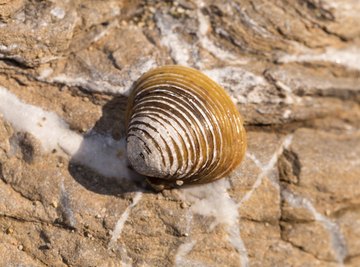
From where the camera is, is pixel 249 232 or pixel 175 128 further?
pixel 249 232

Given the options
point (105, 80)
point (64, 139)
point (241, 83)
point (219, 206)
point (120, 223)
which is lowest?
point (120, 223)

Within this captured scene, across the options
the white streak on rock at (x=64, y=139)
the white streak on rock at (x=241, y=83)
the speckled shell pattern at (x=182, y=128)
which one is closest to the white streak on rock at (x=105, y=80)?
the speckled shell pattern at (x=182, y=128)

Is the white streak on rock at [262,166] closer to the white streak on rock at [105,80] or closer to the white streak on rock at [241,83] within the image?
the white streak on rock at [241,83]

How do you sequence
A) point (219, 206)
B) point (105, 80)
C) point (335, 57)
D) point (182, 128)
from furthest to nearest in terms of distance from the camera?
point (335, 57) → point (105, 80) → point (219, 206) → point (182, 128)

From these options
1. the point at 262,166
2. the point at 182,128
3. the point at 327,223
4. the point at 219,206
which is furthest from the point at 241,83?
the point at 327,223

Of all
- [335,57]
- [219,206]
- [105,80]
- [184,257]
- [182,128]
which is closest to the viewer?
[182,128]

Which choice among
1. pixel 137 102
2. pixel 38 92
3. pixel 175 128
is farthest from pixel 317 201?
pixel 38 92

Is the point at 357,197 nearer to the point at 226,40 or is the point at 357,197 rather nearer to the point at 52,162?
the point at 226,40

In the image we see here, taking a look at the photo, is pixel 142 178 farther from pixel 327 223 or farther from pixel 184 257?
pixel 327 223
